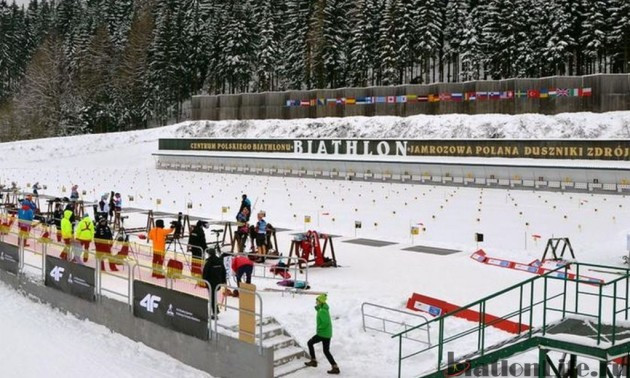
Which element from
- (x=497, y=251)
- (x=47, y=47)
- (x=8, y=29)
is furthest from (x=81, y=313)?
(x=8, y=29)

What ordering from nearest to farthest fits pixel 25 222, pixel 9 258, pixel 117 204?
pixel 9 258 < pixel 25 222 < pixel 117 204

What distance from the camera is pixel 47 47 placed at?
91938 millimetres

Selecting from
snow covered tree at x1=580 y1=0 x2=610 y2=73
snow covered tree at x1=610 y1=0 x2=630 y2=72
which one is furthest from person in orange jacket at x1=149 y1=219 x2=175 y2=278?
snow covered tree at x1=580 y1=0 x2=610 y2=73

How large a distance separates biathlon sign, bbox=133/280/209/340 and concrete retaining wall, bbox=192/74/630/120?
40.4 meters

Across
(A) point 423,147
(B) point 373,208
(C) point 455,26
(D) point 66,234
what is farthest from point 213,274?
(C) point 455,26

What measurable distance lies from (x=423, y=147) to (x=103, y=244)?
33.5 m

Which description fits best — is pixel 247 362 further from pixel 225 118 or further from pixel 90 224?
pixel 225 118

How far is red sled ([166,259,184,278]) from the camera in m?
11.3

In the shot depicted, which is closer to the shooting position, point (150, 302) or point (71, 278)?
point (150, 302)

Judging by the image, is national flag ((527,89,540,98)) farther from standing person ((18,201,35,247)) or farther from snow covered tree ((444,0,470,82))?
standing person ((18,201,35,247))

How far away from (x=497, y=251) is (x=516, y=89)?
3159 cm

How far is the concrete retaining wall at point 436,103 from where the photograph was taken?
1721 inches

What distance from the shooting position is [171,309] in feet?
36.3

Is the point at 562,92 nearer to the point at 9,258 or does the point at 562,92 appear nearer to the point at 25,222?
the point at 25,222
